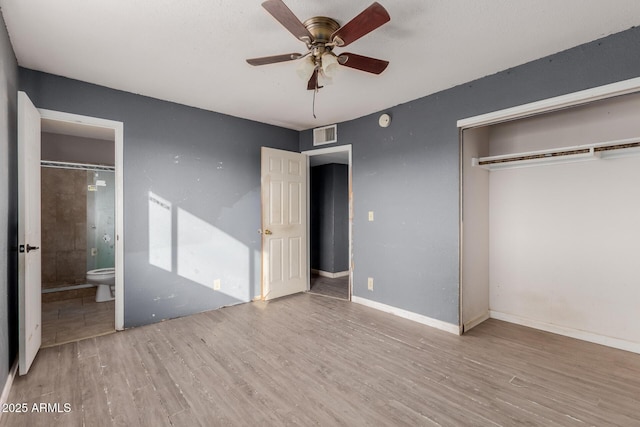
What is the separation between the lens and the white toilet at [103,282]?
399cm

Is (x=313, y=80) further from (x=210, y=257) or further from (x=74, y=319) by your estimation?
(x=74, y=319)

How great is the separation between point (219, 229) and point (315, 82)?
2.30 m

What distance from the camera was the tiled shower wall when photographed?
4.21 meters

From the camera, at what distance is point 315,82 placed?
7.43 ft

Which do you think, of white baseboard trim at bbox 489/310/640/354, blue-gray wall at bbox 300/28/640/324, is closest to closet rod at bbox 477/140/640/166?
blue-gray wall at bbox 300/28/640/324

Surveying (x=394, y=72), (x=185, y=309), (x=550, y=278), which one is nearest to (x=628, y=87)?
(x=394, y=72)

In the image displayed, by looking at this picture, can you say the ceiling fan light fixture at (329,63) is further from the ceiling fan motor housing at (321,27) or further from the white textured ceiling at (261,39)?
the white textured ceiling at (261,39)

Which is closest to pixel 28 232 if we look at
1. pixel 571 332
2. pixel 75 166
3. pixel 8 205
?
pixel 8 205

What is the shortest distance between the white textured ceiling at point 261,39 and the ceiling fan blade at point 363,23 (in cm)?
21

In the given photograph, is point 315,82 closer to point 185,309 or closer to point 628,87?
point 628,87

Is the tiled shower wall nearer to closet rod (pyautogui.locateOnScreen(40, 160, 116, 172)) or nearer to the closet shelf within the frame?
closet rod (pyautogui.locateOnScreen(40, 160, 116, 172))

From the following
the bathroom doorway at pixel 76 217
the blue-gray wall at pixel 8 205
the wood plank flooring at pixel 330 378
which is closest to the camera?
the wood plank flooring at pixel 330 378

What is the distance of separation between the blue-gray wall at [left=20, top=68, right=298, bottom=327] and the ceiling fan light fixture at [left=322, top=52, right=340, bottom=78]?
2269 millimetres

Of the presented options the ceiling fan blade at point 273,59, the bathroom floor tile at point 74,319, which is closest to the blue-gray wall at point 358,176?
the bathroom floor tile at point 74,319
